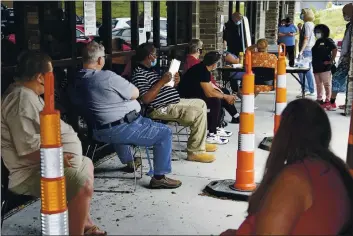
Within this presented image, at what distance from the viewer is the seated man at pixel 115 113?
4398 mm

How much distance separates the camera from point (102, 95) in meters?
4.40

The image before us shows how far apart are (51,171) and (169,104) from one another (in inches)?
125

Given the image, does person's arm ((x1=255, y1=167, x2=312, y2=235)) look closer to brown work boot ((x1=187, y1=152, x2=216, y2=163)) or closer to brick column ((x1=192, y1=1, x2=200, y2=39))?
brown work boot ((x1=187, y1=152, x2=216, y2=163))

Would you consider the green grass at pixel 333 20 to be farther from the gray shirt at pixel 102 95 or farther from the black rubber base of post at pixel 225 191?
the gray shirt at pixel 102 95

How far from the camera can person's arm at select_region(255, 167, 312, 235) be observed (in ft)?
6.73

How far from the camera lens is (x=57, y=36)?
4906mm

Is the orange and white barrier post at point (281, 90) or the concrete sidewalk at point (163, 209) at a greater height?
the orange and white barrier post at point (281, 90)

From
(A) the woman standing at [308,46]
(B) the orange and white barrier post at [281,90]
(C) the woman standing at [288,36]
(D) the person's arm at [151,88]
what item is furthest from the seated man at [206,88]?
(C) the woman standing at [288,36]

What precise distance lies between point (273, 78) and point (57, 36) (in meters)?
4.46

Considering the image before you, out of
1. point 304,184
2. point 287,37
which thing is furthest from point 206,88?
point 287,37

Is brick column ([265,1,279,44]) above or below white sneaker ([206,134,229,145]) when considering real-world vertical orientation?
above

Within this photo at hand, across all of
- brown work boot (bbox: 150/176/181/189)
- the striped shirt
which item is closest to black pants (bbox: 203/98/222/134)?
the striped shirt

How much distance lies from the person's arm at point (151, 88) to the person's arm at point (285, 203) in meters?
2.95

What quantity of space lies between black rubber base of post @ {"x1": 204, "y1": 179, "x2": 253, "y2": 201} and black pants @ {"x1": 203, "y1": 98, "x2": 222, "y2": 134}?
173cm
